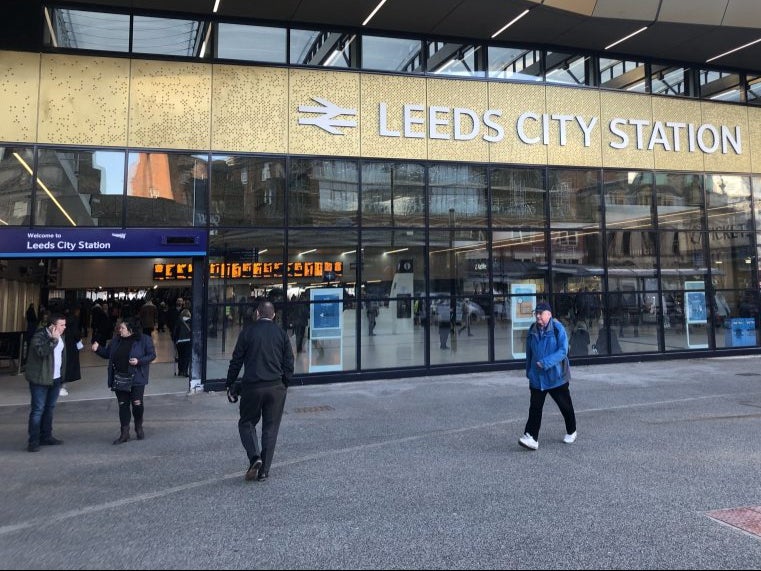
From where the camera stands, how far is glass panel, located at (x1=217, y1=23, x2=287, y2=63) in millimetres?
11152

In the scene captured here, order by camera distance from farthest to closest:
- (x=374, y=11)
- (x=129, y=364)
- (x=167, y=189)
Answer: (x=374, y=11), (x=167, y=189), (x=129, y=364)

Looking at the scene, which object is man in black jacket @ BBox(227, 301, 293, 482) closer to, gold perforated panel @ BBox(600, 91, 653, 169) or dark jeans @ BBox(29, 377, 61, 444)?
dark jeans @ BBox(29, 377, 61, 444)

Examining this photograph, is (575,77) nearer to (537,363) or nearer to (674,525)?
(537,363)

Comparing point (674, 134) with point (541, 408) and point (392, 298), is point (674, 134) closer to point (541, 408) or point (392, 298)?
point (392, 298)

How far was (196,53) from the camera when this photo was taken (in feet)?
35.8

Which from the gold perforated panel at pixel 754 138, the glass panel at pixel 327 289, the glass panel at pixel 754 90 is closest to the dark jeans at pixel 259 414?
the glass panel at pixel 327 289

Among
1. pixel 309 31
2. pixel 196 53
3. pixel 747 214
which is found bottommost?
pixel 747 214

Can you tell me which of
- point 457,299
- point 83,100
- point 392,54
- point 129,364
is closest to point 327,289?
point 457,299

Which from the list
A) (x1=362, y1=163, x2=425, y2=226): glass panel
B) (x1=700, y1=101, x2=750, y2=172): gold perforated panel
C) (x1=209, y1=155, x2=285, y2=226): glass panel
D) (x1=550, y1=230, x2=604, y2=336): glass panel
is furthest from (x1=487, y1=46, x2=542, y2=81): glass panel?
(x1=209, y1=155, x2=285, y2=226): glass panel

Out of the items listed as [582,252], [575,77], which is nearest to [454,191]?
[582,252]

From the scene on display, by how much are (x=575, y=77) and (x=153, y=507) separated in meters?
13.1

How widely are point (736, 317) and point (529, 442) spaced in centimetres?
1167

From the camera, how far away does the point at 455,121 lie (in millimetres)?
12273

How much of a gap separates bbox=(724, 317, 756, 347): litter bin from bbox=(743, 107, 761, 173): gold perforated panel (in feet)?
13.5
